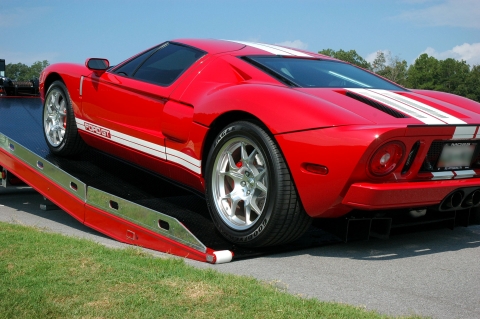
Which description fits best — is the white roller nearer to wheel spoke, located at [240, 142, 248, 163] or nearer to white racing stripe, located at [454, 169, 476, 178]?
wheel spoke, located at [240, 142, 248, 163]

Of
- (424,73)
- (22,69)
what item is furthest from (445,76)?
(22,69)

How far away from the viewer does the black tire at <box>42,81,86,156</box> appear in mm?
5910

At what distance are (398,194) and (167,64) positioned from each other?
2.35m

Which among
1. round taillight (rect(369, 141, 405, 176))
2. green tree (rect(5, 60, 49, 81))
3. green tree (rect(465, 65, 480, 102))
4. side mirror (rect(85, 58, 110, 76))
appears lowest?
green tree (rect(5, 60, 49, 81))

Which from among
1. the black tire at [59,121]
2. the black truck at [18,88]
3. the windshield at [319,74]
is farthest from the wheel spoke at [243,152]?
the black truck at [18,88]

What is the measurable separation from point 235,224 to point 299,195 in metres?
0.61

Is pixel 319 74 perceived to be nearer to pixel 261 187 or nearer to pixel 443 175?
pixel 261 187

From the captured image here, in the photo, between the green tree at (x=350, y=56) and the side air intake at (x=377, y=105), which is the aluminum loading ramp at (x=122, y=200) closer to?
the side air intake at (x=377, y=105)

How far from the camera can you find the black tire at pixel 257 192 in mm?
3781

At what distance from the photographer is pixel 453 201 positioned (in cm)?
402

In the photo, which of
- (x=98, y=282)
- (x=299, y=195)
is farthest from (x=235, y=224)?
(x=98, y=282)

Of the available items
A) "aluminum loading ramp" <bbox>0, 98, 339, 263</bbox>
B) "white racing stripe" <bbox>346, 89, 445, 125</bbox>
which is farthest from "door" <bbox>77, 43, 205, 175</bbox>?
"white racing stripe" <bbox>346, 89, 445, 125</bbox>

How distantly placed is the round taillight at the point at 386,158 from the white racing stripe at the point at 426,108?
407 mm

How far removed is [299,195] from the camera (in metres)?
3.76
